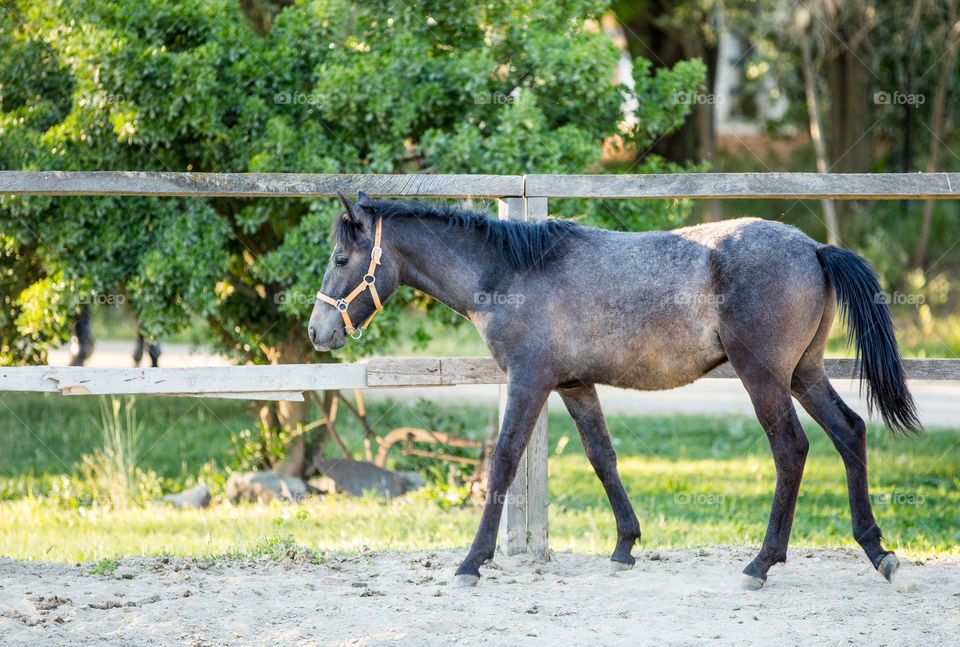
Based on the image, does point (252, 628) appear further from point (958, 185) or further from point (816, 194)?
point (958, 185)

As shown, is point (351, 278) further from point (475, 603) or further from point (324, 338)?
point (475, 603)

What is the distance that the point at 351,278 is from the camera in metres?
4.63

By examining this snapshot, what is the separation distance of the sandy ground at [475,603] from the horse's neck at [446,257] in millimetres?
1461

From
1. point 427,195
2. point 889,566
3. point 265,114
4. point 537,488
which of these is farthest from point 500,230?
point 265,114

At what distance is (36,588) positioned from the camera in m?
4.27

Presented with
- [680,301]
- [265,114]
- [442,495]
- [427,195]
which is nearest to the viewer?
[680,301]

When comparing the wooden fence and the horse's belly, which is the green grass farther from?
the horse's belly

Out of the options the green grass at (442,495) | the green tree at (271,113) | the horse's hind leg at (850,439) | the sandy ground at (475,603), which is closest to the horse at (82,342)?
the green tree at (271,113)

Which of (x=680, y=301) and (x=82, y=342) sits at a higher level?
(x=680, y=301)

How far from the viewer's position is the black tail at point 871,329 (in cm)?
438

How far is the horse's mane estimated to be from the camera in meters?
4.63

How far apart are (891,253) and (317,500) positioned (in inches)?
497

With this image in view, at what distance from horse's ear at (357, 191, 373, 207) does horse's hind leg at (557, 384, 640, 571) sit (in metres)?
1.39

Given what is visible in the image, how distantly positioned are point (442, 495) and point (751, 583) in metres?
2.96
